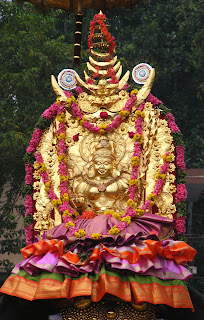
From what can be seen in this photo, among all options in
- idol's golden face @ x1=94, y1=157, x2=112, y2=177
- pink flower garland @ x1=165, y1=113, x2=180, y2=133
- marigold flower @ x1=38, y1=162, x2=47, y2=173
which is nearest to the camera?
idol's golden face @ x1=94, y1=157, x2=112, y2=177

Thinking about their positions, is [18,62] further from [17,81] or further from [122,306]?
[122,306]

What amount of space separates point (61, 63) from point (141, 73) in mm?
6190

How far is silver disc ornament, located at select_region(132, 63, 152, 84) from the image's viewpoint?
30.5ft

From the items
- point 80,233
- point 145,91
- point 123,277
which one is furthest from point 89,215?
point 145,91

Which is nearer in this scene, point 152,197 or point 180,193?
point 152,197

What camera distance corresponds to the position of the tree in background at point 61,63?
46.8 feet

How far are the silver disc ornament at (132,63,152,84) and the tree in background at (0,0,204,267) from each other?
13.2ft

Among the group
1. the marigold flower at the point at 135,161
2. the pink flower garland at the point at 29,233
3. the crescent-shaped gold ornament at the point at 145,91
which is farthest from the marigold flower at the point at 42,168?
the crescent-shaped gold ornament at the point at 145,91

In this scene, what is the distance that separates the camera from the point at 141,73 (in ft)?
30.5

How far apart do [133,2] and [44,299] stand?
476 centimetres

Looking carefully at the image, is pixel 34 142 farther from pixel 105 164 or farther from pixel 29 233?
pixel 29 233

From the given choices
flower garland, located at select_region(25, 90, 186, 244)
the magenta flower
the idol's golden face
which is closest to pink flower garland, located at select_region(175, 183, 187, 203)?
flower garland, located at select_region(25, 90, 186, 244)

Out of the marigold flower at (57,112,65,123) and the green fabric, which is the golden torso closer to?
the marigold flower at (57,112,65,123)

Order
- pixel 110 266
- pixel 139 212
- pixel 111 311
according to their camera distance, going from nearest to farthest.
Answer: pixel 110 266
pixel 111 311
pixel 139 212
